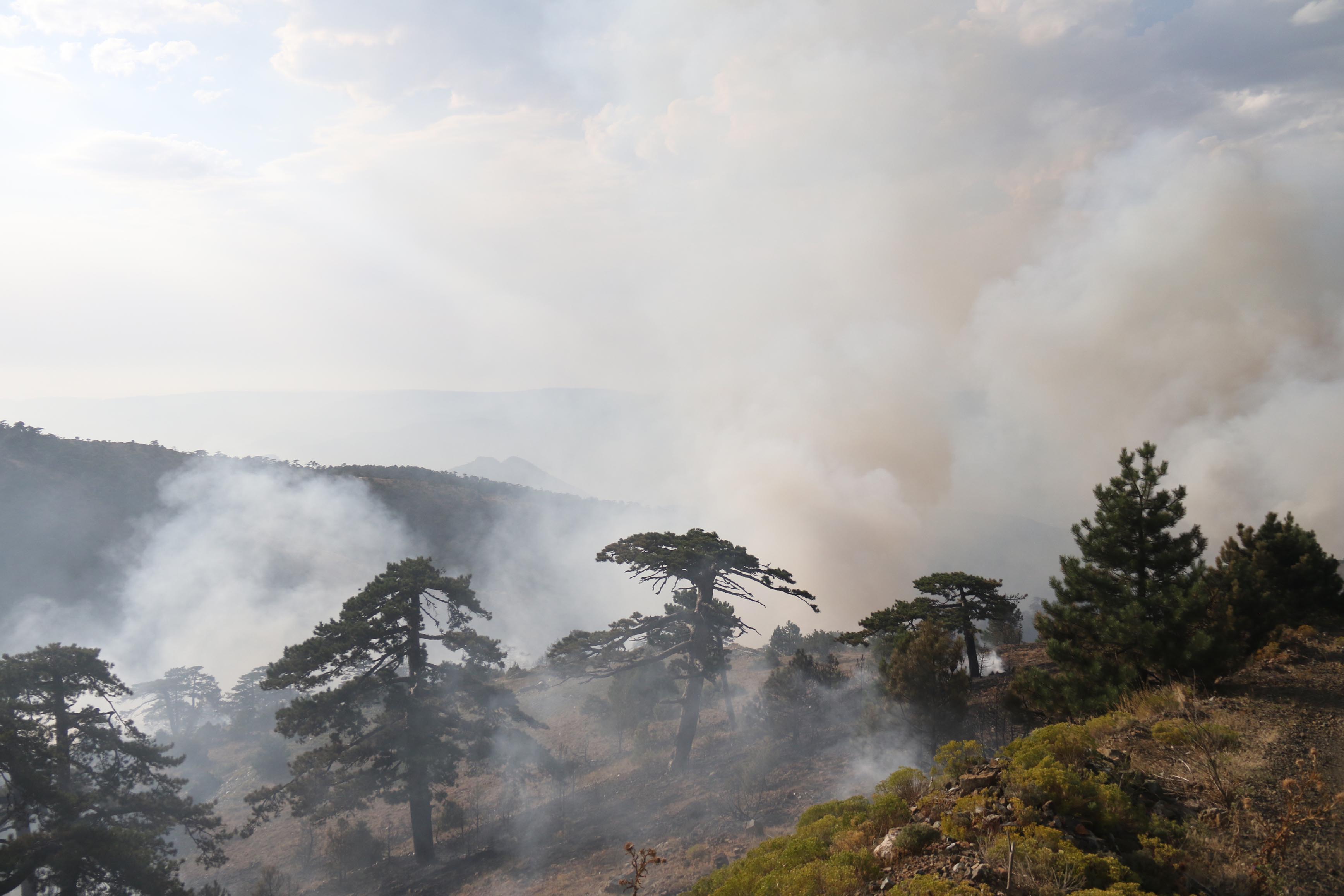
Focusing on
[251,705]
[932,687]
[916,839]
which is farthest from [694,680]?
[251,705]

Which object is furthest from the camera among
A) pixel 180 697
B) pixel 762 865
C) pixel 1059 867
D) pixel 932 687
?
pixel 180 697

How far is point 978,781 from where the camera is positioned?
9.14 meters

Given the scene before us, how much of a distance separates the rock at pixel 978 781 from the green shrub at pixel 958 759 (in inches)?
15.0

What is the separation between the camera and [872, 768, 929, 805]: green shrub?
1070 cm

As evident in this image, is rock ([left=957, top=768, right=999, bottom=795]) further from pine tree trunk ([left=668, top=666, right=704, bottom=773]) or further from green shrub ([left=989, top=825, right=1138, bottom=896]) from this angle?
pine tree trunk ([left=668, top=666, right=704, bottom=773])

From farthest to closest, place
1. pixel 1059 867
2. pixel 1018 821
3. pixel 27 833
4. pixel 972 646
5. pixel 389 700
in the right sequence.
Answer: pixel 972 646 → pixel 389 700 → pixel 27 833 → pixel 1018 821 → pixel 1059 867

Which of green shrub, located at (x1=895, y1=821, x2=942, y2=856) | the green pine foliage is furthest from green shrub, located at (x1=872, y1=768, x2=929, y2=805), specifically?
green shrub, located at (x1=895, y1=821, x2=942, y2=856)

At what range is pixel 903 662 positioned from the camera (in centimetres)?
2072

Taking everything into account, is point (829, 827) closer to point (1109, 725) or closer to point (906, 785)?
point (906, 785)

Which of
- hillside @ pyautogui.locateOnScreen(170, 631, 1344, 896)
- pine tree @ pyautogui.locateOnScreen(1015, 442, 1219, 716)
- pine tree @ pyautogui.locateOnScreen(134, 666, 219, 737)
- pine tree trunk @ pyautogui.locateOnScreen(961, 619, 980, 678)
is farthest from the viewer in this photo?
pine tree @ pyautogui.locateOnScreen(134, 666, 219, 737)

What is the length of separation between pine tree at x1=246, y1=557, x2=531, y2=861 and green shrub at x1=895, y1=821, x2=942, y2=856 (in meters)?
18.0

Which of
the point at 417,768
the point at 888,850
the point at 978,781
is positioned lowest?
the point at 417,768

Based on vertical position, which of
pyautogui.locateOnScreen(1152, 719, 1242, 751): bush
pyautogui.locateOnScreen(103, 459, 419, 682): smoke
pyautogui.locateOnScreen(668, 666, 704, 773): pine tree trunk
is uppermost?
pyautogui.locateOnScreen(103, 459, 419, 682): smoke

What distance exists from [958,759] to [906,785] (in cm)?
130
